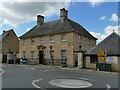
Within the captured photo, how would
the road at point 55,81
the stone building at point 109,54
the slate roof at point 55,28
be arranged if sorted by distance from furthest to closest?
the slate roof at point 55,28, the stone building at point 109,54, the road at point 55,81

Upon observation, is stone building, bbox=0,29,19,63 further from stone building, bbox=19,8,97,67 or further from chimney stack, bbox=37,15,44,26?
chimney stack, bbox=37,15,44,26

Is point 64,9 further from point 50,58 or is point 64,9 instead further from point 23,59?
point 23,59

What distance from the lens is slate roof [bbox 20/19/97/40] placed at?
113 ft

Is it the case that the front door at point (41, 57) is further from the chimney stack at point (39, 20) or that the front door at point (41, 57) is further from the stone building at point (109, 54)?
the stone building at point (109, 54)

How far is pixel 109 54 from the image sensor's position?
26.2 m

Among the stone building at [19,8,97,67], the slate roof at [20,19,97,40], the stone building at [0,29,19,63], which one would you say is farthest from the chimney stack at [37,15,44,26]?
the stone building at [0,29,19,63]

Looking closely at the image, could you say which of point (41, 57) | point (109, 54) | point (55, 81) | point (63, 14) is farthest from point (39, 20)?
point (55, 81)

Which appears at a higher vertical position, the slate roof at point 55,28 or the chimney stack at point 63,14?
the chimney stack at point 63,14

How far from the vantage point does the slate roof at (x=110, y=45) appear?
26447mm

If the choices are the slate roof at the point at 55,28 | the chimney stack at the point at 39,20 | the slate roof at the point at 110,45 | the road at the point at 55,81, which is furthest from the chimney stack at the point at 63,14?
the road at the point at 55,81

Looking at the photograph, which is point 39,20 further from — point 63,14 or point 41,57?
point 41,57

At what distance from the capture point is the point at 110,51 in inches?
1049

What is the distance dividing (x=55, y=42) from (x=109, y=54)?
1188 centimetres

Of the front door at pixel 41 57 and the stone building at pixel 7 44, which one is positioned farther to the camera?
the stone building at pixel 7 44
